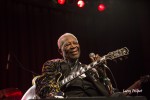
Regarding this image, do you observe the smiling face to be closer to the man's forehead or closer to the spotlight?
the man's forehead

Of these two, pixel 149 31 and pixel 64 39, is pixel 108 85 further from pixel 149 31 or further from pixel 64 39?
pixel 149 31

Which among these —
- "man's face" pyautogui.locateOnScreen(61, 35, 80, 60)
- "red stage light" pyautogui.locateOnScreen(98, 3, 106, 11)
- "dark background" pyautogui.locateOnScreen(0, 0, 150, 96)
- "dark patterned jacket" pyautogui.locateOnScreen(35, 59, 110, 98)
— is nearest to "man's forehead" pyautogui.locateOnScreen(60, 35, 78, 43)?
"man's face" pyautogui.locateOnScreen(61, 35, 80, 60)

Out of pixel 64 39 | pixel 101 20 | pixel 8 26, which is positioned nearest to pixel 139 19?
pixel 101 20

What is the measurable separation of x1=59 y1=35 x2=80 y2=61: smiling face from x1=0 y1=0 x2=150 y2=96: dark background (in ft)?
6.23

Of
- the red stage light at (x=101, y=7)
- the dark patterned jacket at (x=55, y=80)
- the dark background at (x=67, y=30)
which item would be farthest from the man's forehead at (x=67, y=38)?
the red stage light at (x=101, y=7)

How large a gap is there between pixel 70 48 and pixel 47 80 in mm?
416

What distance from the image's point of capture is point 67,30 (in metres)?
5.35

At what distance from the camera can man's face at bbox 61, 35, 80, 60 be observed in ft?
8.92

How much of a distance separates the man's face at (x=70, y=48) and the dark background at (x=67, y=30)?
1906 mm

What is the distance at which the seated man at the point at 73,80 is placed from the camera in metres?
2.42

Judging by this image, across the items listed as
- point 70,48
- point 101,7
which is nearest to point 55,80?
point 70,48

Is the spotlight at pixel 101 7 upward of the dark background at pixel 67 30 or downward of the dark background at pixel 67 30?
upward

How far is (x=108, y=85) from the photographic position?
2461 mm

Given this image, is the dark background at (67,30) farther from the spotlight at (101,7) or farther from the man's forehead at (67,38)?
the man's forehead at (67,38)
